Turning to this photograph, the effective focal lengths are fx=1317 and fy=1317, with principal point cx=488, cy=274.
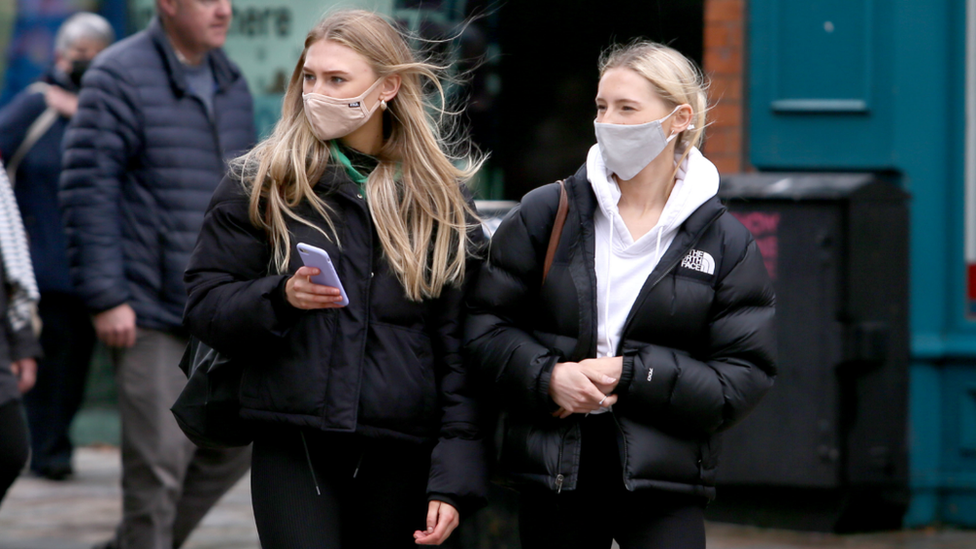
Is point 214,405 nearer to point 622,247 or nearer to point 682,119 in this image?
point 622,247

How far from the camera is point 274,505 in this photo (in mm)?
2979

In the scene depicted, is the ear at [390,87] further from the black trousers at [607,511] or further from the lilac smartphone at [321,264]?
the black trousers at [607,511]

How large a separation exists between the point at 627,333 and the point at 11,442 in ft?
6.52

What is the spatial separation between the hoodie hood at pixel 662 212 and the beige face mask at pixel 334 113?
0.55 meters

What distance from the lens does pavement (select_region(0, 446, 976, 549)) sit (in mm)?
5660

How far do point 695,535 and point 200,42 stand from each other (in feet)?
8.78

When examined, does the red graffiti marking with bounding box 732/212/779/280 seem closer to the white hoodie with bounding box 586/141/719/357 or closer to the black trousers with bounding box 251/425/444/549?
the white hoodie with bounding box 586/141/719/357

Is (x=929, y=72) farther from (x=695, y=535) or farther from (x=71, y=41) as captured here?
(x=71, y=41)

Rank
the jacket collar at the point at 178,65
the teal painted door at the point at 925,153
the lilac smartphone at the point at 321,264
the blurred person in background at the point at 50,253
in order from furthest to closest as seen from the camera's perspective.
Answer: the blurred person in background at the point at 50,253 < the teal painted door at the point at 925,153 < the jacket collar at the point at 178,65 < the lilac smartphone at the point at 321,264

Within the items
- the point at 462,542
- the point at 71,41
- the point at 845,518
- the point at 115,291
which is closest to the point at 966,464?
the point at 845,518

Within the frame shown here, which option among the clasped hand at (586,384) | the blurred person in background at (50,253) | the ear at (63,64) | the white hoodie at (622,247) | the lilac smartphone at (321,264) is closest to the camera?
the lilac smartphone at (321,264)

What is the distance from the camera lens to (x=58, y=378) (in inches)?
280

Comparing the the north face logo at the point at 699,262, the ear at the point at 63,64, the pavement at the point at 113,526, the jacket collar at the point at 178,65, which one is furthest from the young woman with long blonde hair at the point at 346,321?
the ear at the point at 63,64

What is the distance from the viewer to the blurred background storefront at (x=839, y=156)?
5.58m
